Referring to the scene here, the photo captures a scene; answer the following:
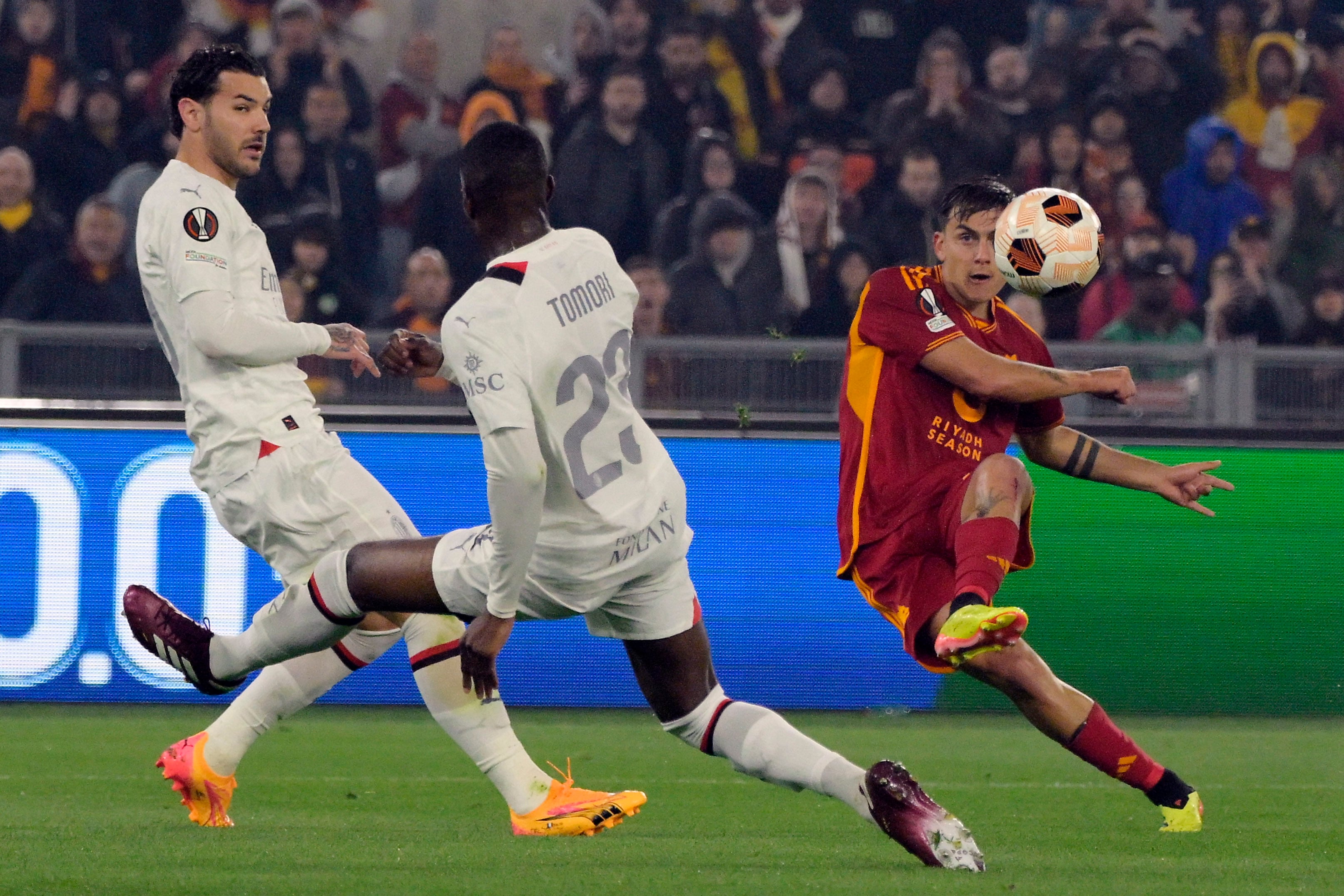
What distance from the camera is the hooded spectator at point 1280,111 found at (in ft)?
40.0

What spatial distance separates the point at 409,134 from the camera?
11.8m

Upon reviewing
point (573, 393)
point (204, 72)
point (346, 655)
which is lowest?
point (346, 655)

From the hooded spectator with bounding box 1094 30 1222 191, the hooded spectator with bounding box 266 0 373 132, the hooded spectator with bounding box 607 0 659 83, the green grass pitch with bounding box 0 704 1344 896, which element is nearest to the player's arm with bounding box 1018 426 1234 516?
the green grass pitch with bounding box 0 704 1344 896

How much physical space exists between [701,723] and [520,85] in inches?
Result: 322

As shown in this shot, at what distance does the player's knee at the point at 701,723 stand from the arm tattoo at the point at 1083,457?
1487 mm

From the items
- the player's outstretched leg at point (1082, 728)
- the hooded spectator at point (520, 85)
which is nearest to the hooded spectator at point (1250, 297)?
the hooded spectator at point (520, 85)

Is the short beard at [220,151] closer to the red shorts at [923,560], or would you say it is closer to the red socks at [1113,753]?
the red shorts at [923,560]

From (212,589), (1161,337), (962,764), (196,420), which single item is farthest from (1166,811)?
(1161,337)

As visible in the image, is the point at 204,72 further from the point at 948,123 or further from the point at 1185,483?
the point at 948,123

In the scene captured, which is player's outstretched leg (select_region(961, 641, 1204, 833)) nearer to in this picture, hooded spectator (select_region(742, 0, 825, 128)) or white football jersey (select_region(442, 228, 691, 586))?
white football jersey (select_region(442, 228, 691, 586))

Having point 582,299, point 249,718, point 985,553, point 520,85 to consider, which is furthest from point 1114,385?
point 520,85

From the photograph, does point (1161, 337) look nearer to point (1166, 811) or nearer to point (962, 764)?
point (962, 764)

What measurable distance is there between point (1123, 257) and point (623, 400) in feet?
24.9

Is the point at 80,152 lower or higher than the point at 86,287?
higher
